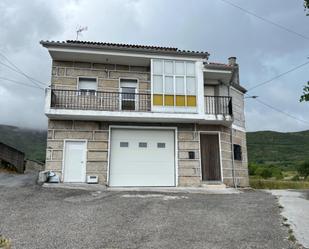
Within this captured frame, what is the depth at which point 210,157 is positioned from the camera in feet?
50.4

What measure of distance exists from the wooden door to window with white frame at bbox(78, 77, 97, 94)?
588 centimetres

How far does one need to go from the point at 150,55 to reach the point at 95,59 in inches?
103

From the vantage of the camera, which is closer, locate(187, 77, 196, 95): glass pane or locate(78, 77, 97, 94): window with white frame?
locate(187, 77, 196, 95): glass pane

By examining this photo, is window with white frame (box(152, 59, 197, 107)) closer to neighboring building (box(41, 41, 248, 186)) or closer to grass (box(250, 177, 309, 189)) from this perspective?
neighboring building (box(41, 41, 248, 186))

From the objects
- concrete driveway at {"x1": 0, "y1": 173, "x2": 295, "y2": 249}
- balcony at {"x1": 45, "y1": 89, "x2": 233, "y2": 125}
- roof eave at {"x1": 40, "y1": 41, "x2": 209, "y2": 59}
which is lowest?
concrete driveway at {"x1": 0, "y1": 173, "x2": 295, "y2": 249}

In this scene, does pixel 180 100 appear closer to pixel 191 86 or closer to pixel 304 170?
pixel 191 86

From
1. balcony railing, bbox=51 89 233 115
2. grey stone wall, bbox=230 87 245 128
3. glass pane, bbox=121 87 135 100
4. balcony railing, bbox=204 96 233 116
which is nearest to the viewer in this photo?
balcony railing, bbox=51 89 233 115

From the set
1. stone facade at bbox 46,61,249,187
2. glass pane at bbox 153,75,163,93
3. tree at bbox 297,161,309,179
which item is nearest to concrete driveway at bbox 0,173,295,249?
stone facade at bbox 46,61,249,187

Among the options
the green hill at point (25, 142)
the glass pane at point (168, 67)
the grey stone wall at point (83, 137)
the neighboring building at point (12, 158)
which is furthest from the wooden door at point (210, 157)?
the green hill at point (25, 142)

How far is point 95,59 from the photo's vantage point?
48.1 feet

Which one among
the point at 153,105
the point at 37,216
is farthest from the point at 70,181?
the point at 37,216

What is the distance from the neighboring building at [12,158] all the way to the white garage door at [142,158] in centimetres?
1007

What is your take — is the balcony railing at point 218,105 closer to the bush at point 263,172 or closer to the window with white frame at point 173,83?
the window with white frame at point 173,83

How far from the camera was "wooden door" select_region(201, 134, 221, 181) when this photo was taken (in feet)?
49.7
